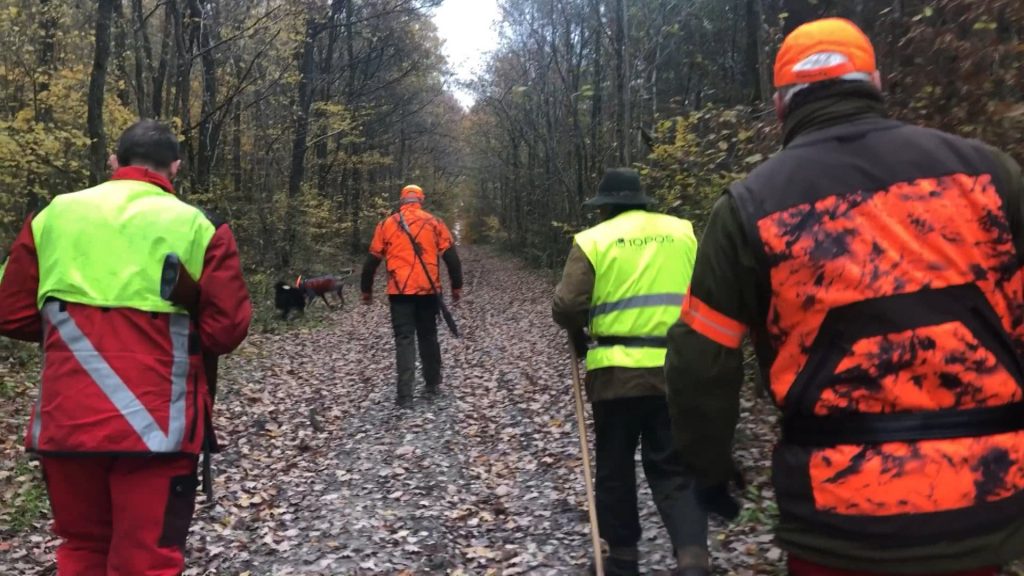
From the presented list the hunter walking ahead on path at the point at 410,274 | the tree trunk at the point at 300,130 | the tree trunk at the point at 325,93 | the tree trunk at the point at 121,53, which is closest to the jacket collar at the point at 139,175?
the hunter walking ahead on path at the point at 410,274

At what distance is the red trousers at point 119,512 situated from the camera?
290cm

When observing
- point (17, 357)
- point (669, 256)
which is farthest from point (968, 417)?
point (17, 357)

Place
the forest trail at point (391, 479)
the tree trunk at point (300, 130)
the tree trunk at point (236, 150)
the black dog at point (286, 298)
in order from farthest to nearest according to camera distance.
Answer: the tree trunk at point (300, 130)
the tree trunk at point (236, 150)
the black dog at point (286, 298)
the forest trail at point (391, 479)

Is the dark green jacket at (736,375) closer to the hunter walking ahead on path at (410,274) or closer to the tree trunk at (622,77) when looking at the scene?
the hunter walking ahead on path at (410,274)

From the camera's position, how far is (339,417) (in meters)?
9.12

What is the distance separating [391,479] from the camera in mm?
6867

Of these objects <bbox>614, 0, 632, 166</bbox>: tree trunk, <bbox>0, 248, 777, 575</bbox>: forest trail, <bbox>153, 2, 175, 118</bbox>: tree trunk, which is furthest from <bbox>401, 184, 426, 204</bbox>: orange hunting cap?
<bbox>153, 2, 175, 118</bbox>: tree trunk

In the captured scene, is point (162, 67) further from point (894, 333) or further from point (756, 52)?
point (894, 333)

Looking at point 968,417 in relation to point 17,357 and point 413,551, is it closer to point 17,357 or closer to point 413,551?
point 413,551

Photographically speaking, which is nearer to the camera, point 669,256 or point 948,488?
point 948,488

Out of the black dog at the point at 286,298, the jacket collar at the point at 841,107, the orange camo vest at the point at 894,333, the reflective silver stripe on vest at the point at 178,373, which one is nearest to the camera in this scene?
the orange camo vest at the point at 894,333

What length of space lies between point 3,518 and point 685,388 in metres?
5.78

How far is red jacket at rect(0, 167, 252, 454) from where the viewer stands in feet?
9.52

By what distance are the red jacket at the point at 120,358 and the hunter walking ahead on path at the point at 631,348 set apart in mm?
1976
